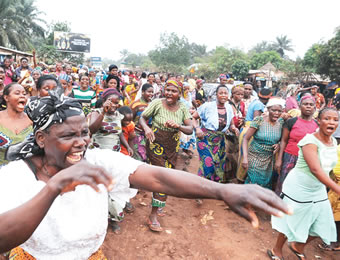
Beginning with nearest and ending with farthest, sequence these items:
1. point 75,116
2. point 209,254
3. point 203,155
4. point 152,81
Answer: point 75,116 → point 209,254 → point 203,155 → point 152,81

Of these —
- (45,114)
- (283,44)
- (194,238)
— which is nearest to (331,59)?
(194,238)

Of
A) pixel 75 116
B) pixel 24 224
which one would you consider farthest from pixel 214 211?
pixel 24 224

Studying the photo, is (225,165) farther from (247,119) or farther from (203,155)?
(247,119)

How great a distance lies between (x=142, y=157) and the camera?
503 centimetres

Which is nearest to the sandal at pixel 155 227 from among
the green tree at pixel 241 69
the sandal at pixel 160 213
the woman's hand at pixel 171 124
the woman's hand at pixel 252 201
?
the sandal at pixel 160 213

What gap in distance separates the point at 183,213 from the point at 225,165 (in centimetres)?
131

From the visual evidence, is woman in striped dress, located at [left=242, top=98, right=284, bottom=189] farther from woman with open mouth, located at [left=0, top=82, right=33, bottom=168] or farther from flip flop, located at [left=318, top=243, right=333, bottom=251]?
woman with open mouth, located at [left=0, top=82, right=33, bottom=168]

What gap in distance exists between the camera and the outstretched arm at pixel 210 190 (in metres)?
1.10

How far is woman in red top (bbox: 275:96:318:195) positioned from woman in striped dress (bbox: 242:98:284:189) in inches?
5.5

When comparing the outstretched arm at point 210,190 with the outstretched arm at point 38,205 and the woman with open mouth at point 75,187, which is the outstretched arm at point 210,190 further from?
the outstretched arm at point 38,205

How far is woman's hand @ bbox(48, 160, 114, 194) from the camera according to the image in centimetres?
98

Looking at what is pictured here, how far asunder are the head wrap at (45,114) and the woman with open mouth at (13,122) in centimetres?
157

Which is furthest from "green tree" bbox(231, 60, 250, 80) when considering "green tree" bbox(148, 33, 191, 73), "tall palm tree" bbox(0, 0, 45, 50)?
"tall palm tree" bbox(0, 0, 45, 50)

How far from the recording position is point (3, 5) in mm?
29703
